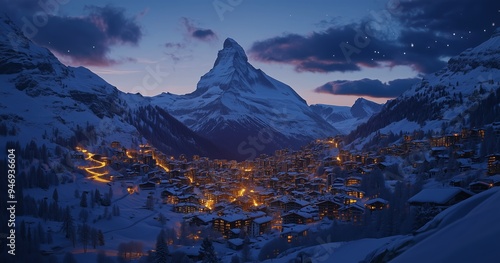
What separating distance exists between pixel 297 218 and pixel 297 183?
30886mm

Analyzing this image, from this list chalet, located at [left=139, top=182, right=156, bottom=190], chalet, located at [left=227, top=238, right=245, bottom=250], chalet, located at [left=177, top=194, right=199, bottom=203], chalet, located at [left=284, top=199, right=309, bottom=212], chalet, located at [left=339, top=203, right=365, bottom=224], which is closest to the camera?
chalet, located at [left=227, top=238, right=245, bottom=250]

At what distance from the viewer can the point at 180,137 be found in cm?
19288

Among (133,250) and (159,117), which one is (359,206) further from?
(159,117)

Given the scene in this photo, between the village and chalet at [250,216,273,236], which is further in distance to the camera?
chalet at [250,216,273,236]

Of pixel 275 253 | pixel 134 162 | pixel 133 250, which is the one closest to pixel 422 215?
pixel 275 253

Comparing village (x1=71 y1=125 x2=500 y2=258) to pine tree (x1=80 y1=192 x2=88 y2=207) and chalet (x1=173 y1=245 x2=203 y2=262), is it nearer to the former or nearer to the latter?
chalet (x1=173 y1=245 x2=203 y2=262)

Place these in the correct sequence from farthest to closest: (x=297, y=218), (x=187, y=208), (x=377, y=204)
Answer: (x=187, y=208)
(x=297, y=218)
(x=377, y=204)

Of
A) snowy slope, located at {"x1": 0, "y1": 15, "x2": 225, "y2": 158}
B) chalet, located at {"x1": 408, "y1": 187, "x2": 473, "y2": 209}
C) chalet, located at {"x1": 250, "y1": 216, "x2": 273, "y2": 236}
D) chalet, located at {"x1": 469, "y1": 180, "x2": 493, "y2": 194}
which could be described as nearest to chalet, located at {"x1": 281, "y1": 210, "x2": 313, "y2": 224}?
chalet, located at {"x1": 250, "y1": 216, "x2": 273, "y2": 236}

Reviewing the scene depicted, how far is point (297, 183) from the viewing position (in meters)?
86.2

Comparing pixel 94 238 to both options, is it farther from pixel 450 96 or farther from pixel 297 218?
pixel 450 96

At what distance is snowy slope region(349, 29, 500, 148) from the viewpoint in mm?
107312

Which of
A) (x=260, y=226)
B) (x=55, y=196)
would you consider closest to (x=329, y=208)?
(x=260, y=226)

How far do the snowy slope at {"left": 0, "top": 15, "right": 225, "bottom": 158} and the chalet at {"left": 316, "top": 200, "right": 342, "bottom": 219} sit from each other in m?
76.6

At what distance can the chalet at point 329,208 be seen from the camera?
5629cm
